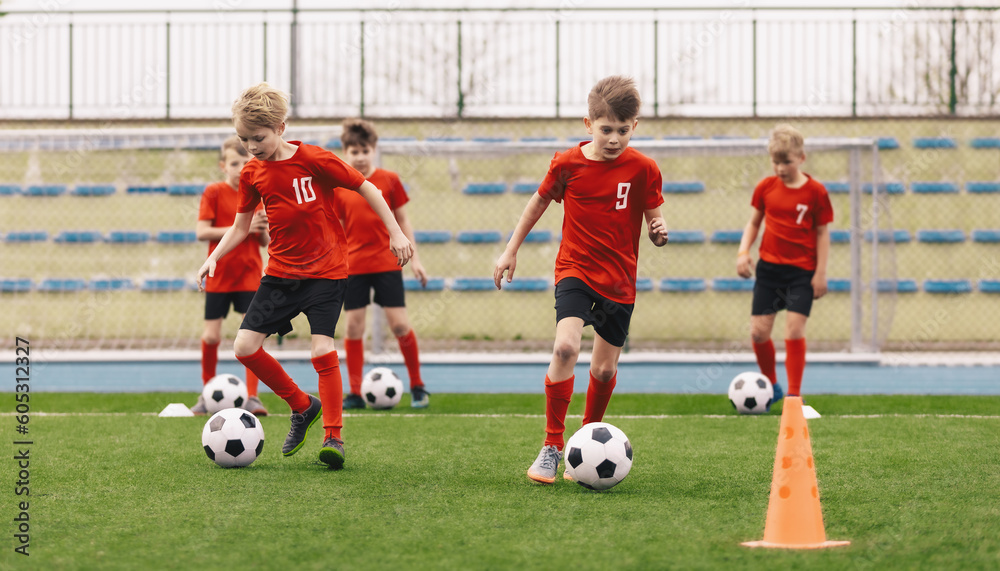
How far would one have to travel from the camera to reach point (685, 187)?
11828mm

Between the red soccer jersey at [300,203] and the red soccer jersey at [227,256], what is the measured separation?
200cm

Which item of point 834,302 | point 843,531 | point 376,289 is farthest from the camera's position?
point 834,302

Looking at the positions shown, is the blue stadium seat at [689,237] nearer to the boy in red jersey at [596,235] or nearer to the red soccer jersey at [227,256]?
the red soccer jersey at [227,256]

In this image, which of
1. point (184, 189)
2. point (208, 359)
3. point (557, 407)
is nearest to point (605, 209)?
point (557, 407)

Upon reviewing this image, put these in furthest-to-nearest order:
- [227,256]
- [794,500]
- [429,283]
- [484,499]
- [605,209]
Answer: [429,283] < [227,256] < [605,209] < [484,499] < [794,500]

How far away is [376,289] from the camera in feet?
20.3

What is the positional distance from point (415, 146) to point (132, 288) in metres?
4.27

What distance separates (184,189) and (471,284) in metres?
3.86

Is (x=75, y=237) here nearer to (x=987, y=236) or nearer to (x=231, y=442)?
(x=231, y=442)

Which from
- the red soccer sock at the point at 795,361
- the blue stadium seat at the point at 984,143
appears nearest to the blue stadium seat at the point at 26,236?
the red soccer sock at the point at 795,361

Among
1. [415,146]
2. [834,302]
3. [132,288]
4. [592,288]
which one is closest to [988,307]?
[834,302]

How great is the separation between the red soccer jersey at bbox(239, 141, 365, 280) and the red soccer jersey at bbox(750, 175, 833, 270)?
118 inches

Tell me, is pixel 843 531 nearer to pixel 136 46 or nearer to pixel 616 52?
pixel 616 52

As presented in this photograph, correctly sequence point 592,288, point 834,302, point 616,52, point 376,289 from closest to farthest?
point 592,288
point 376,289
point 834,302
point 616,52
